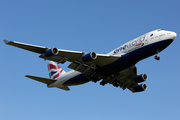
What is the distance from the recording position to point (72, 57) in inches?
1240

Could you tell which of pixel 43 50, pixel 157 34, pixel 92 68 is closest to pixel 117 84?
pixel 92 68

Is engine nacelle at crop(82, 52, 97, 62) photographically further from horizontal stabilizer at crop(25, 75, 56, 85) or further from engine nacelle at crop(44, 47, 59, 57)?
horizontal stabilizer at crop(25, 75, 56, 85)

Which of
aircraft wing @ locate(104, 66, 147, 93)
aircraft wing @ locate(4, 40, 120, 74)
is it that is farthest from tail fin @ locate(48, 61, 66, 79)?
aircraft wing @ locate(104, 66, 147, 93)

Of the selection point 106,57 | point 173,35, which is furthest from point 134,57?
point 173,35

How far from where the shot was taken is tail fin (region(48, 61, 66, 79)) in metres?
41.9

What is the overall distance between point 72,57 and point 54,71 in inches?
513

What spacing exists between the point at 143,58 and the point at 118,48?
3784 mm

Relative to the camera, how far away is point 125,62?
3172 centimetres

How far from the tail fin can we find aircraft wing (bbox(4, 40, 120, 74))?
28.7ft

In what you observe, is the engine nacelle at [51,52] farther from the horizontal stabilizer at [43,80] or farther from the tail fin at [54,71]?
the tail fin at [54,71]

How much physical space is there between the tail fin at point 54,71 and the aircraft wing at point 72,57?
875 centimetres

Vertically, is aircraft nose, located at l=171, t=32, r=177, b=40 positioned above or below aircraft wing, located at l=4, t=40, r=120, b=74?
above

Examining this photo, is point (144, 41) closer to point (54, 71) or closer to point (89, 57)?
point (89, 57)

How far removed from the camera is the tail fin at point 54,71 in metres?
41.9
